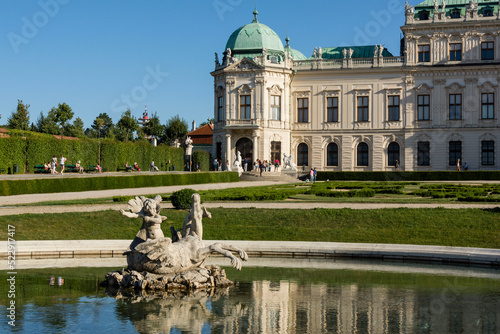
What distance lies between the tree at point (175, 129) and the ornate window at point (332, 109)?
32432 millimetres

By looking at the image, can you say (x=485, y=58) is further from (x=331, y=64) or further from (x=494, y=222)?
(x=494, y=222)

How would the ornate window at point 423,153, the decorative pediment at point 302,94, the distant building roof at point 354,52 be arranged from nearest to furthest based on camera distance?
the ornate window at point 423,153 → the decorative pediment at point 302,94 → the distant building roof at point 354,52

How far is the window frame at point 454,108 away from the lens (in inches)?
2156

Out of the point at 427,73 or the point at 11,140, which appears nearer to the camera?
the point at 11,140

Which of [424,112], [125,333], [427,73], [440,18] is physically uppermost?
[440,18]

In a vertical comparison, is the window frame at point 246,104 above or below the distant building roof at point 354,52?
below

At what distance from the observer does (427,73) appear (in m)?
55.2

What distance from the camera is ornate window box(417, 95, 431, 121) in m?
55.5

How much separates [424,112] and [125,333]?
50.2 metres

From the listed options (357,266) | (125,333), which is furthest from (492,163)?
(125,333)

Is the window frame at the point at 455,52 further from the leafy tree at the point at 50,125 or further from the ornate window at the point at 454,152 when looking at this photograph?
the leafy tree at the point at 50,125

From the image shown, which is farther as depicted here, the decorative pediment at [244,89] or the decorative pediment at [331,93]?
the decorative pediment at [331,93]

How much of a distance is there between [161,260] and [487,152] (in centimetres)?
4778

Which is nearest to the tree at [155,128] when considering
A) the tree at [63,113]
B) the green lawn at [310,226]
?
the tree at [63,113]
